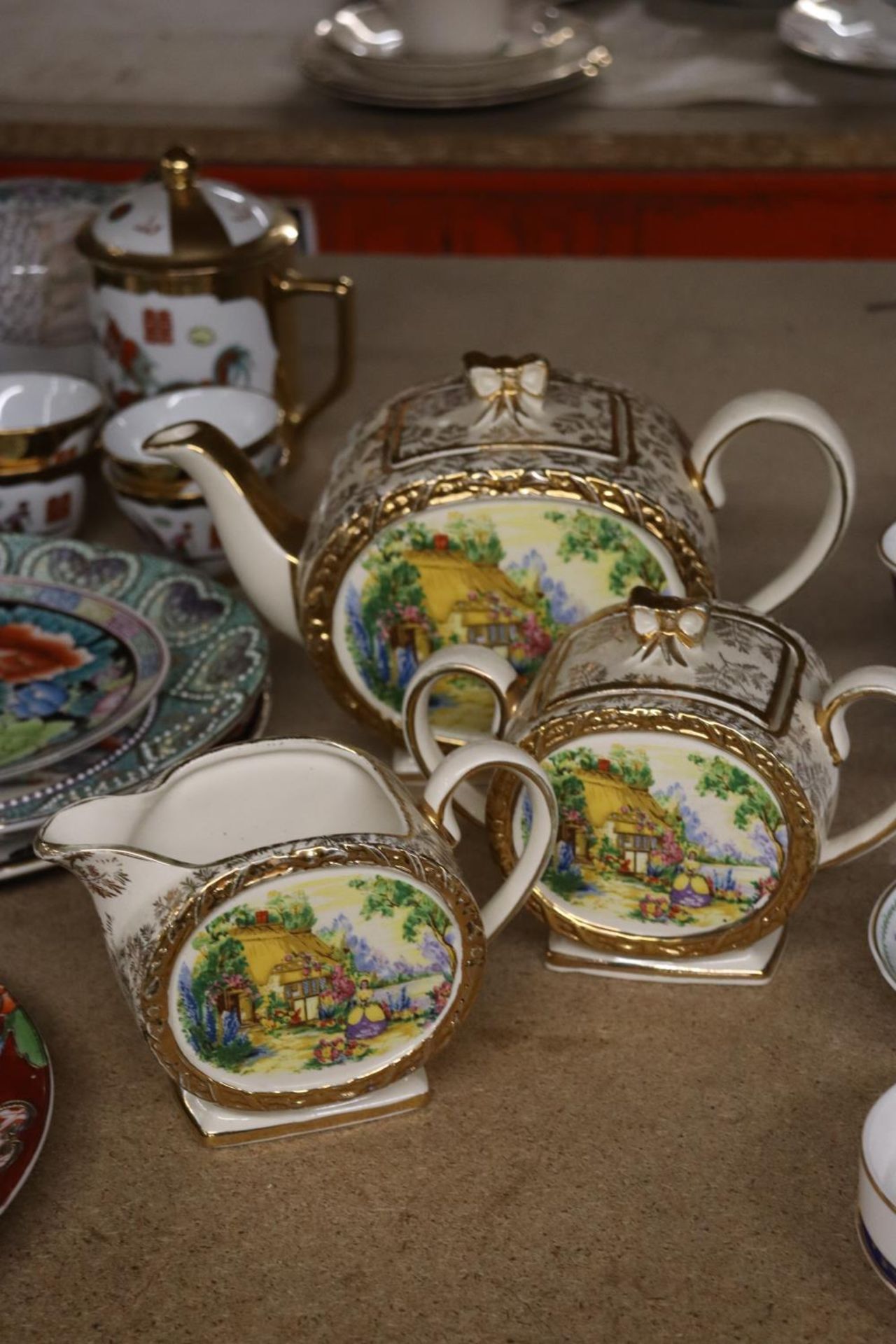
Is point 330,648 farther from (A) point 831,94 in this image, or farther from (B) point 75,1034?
(A) point 831,94

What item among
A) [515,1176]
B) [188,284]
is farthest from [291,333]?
[515,1176]

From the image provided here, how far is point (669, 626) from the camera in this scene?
2.19ft

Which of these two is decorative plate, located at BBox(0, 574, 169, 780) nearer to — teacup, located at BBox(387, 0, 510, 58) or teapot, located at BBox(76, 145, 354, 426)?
teapot, located at BBox(76, 145, 354, 426)

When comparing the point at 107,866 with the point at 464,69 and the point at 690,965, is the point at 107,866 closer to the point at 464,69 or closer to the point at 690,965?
the point at 690,965

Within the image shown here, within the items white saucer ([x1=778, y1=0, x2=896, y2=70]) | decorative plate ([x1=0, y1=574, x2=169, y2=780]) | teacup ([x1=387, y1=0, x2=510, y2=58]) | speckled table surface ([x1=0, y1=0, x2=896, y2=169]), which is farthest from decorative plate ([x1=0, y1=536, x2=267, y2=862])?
white saucer ([x1=778, y1=0, x2=896, y2=70])

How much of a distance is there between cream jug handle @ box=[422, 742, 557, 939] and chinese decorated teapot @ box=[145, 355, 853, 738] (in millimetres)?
160

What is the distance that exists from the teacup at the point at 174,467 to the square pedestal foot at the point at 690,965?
432 mm

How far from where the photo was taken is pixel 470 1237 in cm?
60

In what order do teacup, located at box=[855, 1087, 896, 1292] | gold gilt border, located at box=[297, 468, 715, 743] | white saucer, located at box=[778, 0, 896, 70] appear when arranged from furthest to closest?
white saucer, located at box=[778, 0, 896, 70]
gold gilt border, located at box=[297, 468, 715, 743]
teacup, located at box=[855, 1087, 896, 1292]

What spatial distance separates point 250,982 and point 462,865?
209mm

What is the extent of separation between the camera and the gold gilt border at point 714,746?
0.65 meters

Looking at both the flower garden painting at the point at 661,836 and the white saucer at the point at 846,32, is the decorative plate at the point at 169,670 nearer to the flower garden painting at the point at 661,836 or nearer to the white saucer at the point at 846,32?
the flower garden painting at the point at 661,836

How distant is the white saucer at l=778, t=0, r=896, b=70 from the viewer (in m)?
1.96

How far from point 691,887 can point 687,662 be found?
0.10 metres
